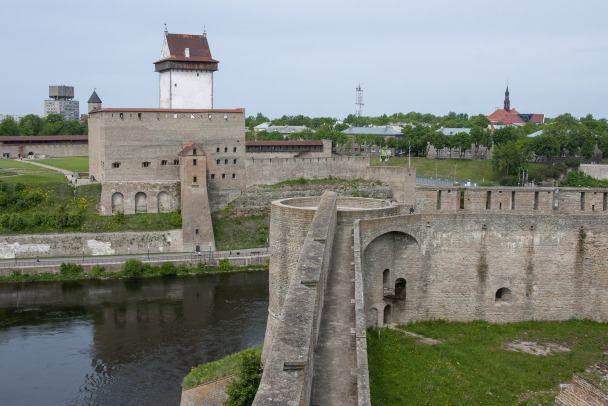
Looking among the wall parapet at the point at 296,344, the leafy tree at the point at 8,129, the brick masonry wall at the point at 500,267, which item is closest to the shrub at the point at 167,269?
the brick masonry wall at the point at 500,267

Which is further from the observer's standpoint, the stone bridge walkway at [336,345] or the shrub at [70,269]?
the shrub at [70,269]

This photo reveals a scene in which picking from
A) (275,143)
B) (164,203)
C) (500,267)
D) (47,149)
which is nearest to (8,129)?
(47,149)

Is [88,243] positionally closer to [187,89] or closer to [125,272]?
[125,272]

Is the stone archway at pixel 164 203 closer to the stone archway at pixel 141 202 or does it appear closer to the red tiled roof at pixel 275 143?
the stone archway at pixel 141 202

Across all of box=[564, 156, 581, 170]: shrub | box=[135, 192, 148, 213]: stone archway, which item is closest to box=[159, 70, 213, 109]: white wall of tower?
box=[135, 192, 148, 213]: stone archway

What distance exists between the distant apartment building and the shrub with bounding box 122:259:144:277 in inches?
4487

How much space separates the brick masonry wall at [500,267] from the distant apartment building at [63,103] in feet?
433

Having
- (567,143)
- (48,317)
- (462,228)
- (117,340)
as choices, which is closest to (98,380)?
(117,340)

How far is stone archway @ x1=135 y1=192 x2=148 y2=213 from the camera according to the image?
3934cm

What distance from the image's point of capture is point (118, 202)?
38.8m

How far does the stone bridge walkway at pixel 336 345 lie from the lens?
25.3 ft

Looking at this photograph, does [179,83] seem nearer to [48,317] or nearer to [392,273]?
[48,317]

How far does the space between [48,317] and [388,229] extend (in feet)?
54.4

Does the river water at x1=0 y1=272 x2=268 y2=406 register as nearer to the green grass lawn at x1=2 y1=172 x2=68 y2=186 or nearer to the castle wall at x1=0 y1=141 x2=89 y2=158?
the green grass lawn at x1=2 y1=172 x2=68 y2=186
